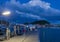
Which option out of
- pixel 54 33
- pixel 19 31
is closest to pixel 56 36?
pixel 54 33

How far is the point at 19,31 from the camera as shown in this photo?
26.3 metres

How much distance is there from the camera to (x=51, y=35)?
13734 millimetres

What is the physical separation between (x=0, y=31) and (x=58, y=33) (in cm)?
1506

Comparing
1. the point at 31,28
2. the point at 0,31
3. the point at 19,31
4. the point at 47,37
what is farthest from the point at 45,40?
the point at 31,28

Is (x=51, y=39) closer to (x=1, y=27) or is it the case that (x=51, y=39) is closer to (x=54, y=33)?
(x=54, y=33)

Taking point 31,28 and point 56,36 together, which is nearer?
point 56,36

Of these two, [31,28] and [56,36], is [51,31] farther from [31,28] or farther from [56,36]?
[31,28]

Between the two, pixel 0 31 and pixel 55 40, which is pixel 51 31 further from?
pixel 0 31

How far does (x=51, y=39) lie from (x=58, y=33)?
2.26 ft

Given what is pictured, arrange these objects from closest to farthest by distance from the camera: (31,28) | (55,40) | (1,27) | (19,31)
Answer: (55,40)
(19,31)
(1,27)
(31,28)

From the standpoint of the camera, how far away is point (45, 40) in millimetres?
13547

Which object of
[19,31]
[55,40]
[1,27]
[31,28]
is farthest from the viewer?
[31,28]

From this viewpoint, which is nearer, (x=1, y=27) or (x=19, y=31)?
(x=19, y=31)

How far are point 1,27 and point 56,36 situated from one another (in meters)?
16.3
